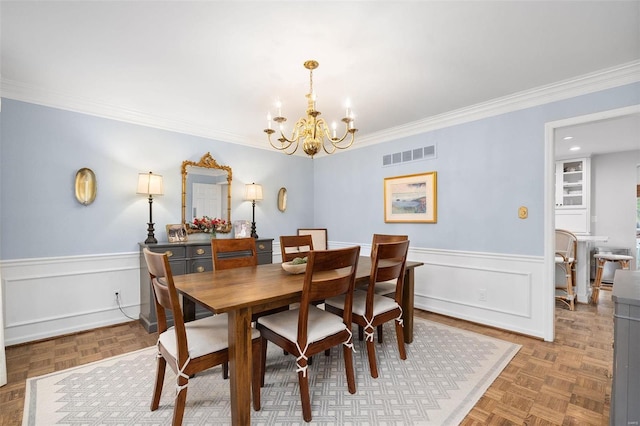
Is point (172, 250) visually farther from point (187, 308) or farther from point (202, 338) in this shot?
point (202, 338)

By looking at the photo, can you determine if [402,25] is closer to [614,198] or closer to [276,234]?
[276,234]

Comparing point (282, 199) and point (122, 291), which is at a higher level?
point (282, 199)

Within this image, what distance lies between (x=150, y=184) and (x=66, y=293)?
4.53 feet

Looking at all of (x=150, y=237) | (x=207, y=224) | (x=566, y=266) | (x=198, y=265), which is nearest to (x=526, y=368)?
(x=566, y=266)

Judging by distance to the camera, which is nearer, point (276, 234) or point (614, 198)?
point (276, 234)

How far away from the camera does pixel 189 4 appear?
171 cm

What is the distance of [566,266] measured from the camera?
3.90 m

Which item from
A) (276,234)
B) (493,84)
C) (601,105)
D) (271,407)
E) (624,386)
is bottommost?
(271,407)

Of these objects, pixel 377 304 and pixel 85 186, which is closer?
pixel 377 304

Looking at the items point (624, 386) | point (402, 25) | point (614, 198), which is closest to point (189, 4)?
point (402, 25)

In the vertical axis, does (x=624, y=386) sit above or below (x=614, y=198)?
below

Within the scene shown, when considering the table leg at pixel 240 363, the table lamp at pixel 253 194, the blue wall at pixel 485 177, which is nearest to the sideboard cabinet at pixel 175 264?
the table lamp at pixel 253 194

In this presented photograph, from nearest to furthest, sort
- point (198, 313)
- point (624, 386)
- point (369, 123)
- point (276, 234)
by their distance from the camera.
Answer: point (624, 386) < point (198, 313) < point (369, 123) < point (276, 234)

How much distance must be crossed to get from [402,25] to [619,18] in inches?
53.3
